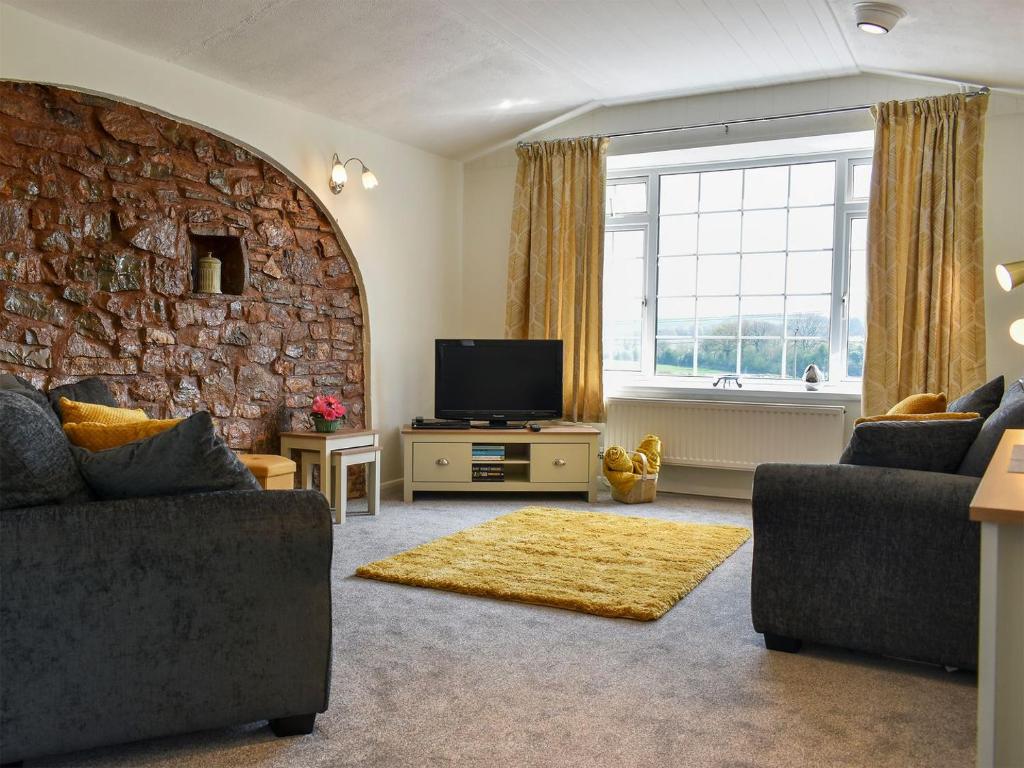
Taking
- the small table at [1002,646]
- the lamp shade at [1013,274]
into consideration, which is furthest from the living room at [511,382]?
the lamp shade at [1013,274]

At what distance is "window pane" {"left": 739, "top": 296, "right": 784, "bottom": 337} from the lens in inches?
231

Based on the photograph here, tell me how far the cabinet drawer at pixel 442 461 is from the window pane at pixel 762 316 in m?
1.98

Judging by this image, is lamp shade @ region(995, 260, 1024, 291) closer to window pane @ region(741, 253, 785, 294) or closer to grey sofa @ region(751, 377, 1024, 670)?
grey sofa @ region(751, 377, 1024, 670)

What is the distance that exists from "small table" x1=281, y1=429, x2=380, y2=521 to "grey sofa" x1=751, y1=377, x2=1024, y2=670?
2624 millimetres

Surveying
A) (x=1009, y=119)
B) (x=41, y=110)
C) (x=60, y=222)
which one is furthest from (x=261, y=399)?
(x=1009, y=119)

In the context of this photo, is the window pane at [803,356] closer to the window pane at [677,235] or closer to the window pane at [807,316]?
the window pane at [807,316]

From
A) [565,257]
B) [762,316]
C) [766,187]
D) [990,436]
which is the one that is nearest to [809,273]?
[762,316]

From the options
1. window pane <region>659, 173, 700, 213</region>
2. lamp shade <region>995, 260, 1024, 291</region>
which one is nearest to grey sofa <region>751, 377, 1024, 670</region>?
lamp shade <region>995, 260, 1024, 291</region>

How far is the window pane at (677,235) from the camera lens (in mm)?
6121

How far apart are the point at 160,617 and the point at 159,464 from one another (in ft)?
Answer: 1.12

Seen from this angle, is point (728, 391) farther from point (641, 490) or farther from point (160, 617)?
point (160, 617)

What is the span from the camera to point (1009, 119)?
190 inches

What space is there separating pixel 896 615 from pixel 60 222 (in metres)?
3.51

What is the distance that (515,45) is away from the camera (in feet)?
15.1
